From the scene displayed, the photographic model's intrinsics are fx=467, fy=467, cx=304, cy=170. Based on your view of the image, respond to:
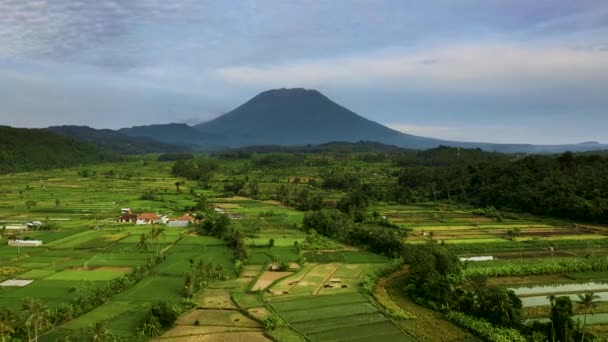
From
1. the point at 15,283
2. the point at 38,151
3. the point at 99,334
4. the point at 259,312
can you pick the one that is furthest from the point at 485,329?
the point at 38,151

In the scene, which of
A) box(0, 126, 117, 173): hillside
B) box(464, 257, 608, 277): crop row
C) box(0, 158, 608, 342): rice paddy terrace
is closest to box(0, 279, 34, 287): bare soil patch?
box(0, 158, 608, 342): rice paddy terrace

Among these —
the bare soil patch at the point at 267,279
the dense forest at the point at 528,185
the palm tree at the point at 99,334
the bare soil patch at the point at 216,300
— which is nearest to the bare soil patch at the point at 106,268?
the bare soil patch at the point at 216,300

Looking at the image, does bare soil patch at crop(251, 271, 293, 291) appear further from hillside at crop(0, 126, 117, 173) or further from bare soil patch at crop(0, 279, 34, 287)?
hillside at crop(0, 126, 117, 173)

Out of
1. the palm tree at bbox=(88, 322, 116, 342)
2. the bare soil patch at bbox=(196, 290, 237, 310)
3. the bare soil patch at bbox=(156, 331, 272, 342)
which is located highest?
the palm tree at bbox=(88, 322, 116, 342)

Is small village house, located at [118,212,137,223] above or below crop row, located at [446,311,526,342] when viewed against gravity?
above

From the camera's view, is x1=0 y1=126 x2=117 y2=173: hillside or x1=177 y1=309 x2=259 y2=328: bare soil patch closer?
x1=177 y1=309 x2=259 y2=328: bare soil patch

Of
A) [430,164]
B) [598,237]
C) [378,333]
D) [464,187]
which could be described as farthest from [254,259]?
[430,164]

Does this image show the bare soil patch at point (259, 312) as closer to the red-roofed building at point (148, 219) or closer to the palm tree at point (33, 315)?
the palm tree at point (33, 315)

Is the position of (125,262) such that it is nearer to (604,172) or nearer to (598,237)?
(598,237)
